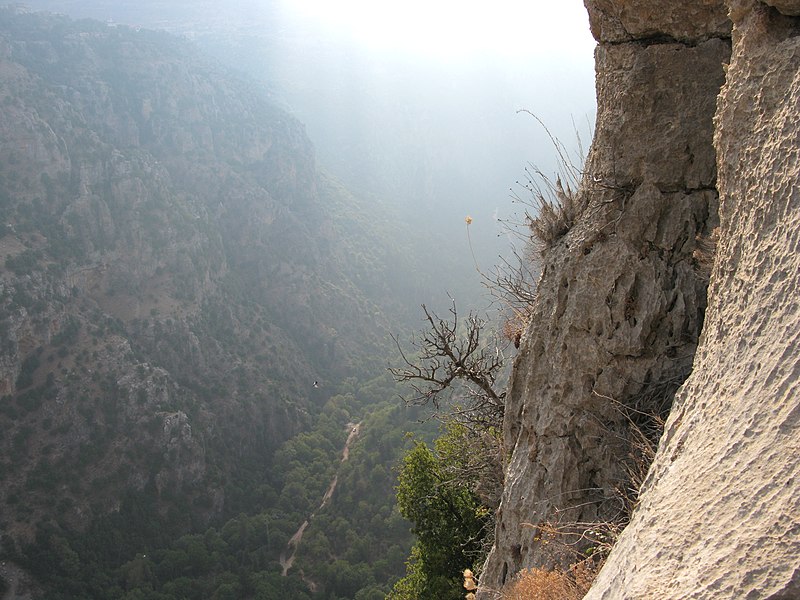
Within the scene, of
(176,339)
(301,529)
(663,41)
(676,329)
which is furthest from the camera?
(176,339)

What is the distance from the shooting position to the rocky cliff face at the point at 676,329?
2.13 m

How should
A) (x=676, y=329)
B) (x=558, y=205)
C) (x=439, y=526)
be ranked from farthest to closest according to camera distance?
(x=439, y=526)
(x=558, y=205)
(x=676, y=329)

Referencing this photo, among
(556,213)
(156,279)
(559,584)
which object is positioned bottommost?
(559,584)

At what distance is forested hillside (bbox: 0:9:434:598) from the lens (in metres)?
40.4

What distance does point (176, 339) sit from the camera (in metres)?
54.9

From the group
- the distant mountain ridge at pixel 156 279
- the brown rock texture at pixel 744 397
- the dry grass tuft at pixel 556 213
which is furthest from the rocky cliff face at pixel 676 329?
the distant mountain ridge at pixel 156 279

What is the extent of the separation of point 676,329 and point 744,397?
2250 mm

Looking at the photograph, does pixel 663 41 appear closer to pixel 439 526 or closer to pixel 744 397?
pixel 744 397

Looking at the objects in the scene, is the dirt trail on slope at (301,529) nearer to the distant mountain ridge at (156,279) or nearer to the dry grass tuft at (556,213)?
the distant mountain ridge at (156,279)

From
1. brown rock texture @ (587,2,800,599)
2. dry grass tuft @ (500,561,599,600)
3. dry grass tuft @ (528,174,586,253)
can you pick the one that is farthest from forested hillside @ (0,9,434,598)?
brown rock texture @ (587,2,800,599)

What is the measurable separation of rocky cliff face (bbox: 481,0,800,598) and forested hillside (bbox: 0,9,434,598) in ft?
106

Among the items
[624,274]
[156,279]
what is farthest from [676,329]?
[156,279]

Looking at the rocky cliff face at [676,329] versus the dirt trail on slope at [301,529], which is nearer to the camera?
the rocky cliff face at [676,329]

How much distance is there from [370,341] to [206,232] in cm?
2319
